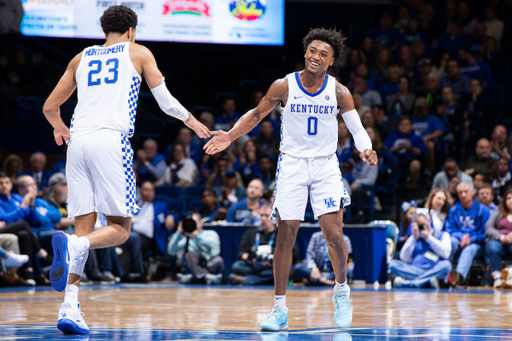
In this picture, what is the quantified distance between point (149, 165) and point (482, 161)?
18.9 feet

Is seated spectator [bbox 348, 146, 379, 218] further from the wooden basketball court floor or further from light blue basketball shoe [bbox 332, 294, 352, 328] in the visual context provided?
light blue basketball shoe [bbox 332, 294, 352, 328]

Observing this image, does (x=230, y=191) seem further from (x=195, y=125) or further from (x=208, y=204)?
(x=195, y=125)

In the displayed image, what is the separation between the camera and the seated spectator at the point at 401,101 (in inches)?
485

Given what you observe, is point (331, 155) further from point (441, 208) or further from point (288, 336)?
point (441, 208)

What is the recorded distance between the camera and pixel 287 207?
14.6 ft

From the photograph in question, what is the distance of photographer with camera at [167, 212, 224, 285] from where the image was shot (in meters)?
9.34

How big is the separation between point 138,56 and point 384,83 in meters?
9.61

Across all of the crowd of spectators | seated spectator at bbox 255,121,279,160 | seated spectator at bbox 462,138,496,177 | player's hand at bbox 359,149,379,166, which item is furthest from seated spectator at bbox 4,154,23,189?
player's hand at bbox 359,149,379,166

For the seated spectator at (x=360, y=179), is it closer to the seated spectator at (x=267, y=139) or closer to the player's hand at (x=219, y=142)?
the seated spectator at (x=267, y=139)

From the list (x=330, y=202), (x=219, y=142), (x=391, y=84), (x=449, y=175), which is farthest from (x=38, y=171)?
(x=330, y=202)

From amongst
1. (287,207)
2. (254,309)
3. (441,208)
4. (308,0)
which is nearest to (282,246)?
(287,207)

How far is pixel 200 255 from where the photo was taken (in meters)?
9.43

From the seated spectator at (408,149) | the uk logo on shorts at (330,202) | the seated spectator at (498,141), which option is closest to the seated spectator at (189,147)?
the seated spectator at (408,149)

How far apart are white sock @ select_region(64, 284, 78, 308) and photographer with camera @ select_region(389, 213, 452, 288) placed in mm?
5447
